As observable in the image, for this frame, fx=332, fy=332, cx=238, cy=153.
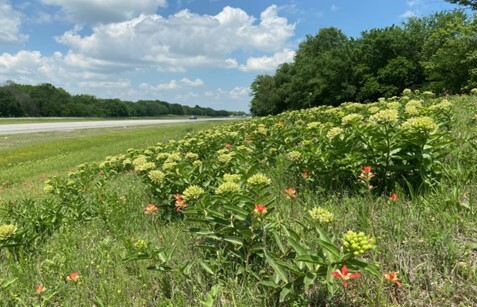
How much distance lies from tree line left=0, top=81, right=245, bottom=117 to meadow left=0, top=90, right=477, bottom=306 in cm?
11253

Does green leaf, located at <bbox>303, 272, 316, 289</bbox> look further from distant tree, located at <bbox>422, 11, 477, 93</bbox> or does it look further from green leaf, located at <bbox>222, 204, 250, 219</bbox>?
distant tree, located at <bbox>422, 11, 477, 93</bbox>

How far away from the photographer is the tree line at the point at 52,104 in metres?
98.1

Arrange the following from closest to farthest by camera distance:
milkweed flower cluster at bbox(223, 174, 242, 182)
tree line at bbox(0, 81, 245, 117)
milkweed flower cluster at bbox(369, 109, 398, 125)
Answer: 1. milkweed flower cluster at bbox(223, 174, 242, 182)
2. milkweed flower cluster at bbox(369, 109, 398, 125)
3. tree line at bbox(0, 81, 245, 117)

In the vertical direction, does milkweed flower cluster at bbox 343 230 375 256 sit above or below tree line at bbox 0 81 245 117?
below

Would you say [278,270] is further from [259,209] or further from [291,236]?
[259,209]

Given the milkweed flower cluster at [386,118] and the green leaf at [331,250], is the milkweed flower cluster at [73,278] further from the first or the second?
the milkweed flower cluster at [386,118]

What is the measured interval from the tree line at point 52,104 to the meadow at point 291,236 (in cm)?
11253

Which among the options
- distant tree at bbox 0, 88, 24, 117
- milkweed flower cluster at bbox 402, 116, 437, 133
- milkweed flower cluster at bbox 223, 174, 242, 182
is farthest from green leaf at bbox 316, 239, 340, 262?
distant tree at bbox 0, 88, 24, 117

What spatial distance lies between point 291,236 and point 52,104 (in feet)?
425

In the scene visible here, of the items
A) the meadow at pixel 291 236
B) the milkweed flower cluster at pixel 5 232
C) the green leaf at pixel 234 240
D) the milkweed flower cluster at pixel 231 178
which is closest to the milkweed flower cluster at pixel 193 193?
the meadow at pixel 291 236

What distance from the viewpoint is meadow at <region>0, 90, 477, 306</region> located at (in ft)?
6.37

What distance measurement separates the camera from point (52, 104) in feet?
372

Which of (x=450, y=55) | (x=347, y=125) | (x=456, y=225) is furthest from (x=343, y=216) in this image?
(x=450, y=55)

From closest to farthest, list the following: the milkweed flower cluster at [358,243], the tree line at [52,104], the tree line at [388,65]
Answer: the milkweed flower cluster at [358,243] → the tree line at [388,65] → the tree line at [52,104]
